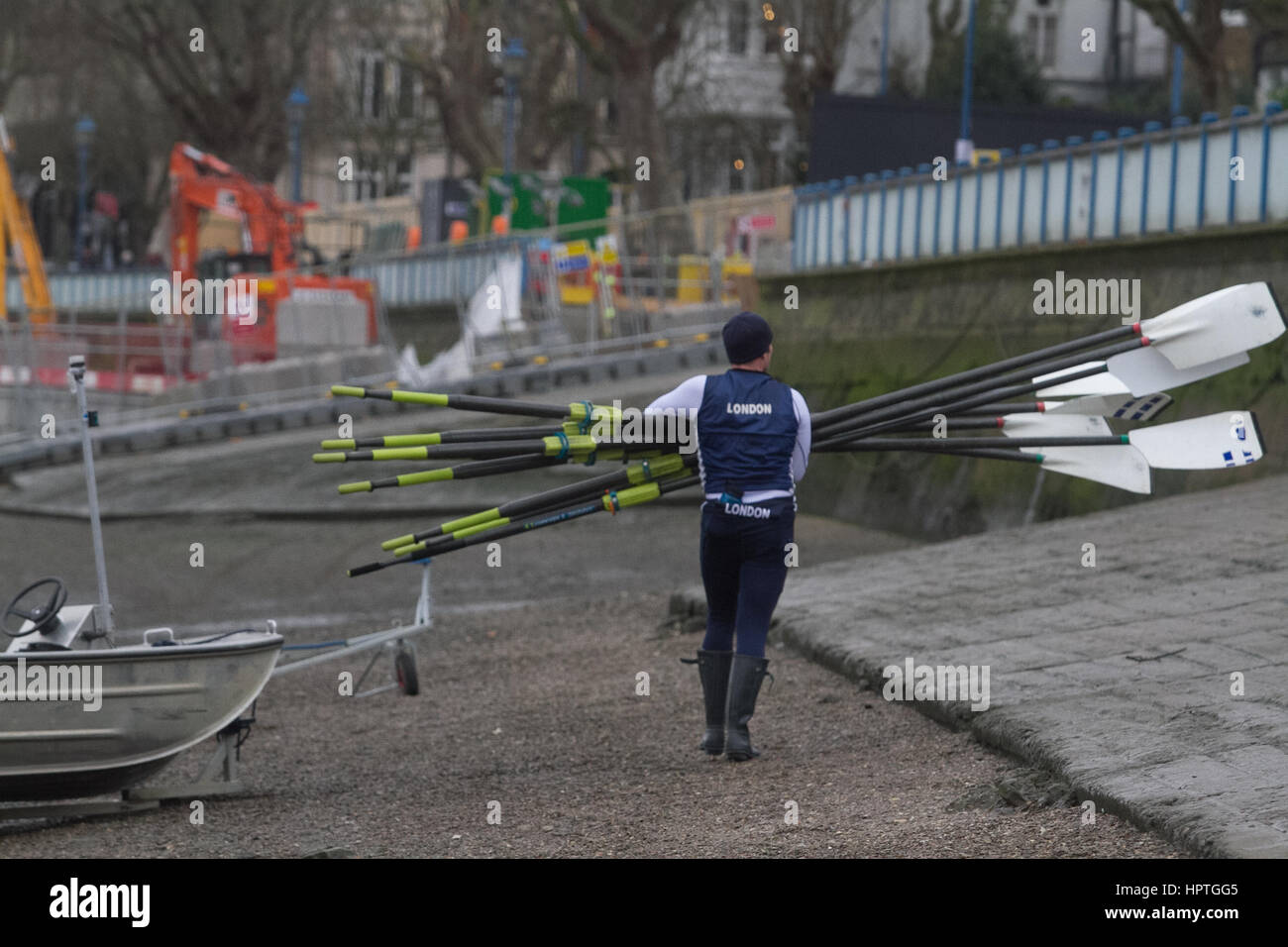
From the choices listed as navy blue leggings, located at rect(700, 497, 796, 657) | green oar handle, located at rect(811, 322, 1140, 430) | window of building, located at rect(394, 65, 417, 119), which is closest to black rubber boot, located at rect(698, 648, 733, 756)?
navy blue leggings, located at rect(700, 497, 796, 657)

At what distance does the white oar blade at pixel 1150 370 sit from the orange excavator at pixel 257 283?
17496 mm

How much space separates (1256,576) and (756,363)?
3.14 metres

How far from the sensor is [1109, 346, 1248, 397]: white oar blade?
8.30 metres

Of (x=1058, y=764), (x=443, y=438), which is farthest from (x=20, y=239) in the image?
(x=1058, y=764)

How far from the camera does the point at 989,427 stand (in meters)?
8.27

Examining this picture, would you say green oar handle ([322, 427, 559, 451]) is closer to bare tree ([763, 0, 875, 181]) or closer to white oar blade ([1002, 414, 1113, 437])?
white oar blade ([1002, 414, 1113, 437])

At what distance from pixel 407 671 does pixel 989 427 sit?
3234mm

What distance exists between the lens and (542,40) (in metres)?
38.4

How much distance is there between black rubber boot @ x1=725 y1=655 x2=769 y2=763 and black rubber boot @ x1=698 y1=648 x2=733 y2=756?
2.6 inches

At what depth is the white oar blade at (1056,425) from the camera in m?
8.42

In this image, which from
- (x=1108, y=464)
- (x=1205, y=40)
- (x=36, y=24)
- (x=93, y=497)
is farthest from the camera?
(x=36, y=24)

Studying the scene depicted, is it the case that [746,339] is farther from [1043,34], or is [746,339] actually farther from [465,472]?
[1043,34]

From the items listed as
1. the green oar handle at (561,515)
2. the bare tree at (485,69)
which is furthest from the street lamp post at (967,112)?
the green oar handle at (561,515)

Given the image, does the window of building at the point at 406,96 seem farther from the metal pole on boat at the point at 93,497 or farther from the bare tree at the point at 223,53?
the metal pole on boat at the point at 93,497
